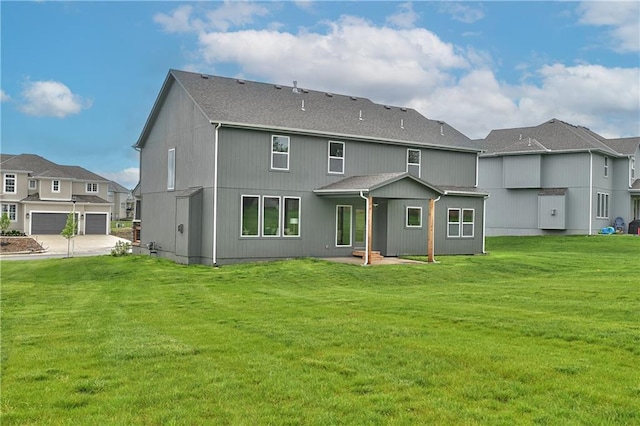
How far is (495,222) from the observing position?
4103cm

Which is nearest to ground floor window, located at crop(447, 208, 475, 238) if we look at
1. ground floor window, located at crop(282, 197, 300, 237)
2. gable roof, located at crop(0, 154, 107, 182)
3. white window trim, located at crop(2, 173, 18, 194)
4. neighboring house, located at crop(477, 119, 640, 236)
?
ground floor window, located at crop(282, 197, 300, 237)

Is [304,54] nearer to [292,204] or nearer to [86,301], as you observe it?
[292,204]

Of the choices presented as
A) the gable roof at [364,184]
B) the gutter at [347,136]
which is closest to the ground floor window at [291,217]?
the gable roof at [364,184]

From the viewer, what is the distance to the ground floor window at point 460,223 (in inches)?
1059

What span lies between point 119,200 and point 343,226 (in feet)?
211

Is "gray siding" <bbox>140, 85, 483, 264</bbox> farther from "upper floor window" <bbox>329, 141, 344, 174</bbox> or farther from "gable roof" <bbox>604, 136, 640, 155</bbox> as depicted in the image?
"gable roof" <bbox>604, 136, 640, 155</bbox>

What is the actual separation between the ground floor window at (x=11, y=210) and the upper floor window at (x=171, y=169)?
35.5m

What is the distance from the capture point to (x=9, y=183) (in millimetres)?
54750

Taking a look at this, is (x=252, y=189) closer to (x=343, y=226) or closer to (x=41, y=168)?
(x=343, y=226)

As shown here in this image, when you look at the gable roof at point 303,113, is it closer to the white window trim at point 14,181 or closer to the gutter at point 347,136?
the gutter at point 347,136

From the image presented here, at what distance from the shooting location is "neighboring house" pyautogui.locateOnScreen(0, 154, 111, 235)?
53.4 metres

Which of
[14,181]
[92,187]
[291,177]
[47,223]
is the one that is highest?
[14,181]

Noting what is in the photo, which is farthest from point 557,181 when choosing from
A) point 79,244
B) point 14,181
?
point 14,181

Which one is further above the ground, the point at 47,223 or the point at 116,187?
the point at 116,187
